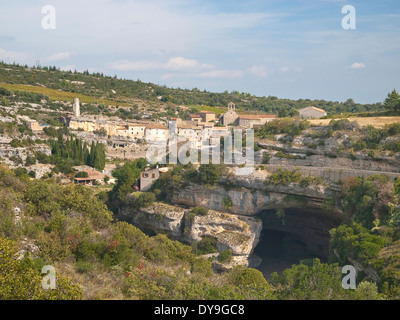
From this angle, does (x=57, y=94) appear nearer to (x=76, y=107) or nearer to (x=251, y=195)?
(x=76, y=107)

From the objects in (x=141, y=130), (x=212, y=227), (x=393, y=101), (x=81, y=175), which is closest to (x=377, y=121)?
(x=393, y=101)

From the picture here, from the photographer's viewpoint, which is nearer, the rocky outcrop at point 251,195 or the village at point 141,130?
the rocky outcrop at point 251,195

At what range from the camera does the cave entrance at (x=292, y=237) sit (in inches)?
1571

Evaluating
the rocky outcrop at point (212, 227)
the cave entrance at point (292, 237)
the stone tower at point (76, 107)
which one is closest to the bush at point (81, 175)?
the rocky outcrop at point (212, 227)

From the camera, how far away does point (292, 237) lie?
43844mm

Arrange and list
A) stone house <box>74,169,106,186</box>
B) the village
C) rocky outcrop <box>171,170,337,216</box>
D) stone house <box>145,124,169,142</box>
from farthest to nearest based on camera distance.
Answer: stone house <box>145,124,169,142</box>, the village, stone house <box>74,169,106,186</box>, rocky outcrop <box>171,170,337,216</box>

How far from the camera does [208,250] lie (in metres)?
37.6

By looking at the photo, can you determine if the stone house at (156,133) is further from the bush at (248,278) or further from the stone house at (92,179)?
the bush at (248,278)

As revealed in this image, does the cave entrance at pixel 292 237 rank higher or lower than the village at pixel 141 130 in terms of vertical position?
lower

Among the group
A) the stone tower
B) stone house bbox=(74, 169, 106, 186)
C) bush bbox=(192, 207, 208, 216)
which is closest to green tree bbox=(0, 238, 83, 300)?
bush bbox=(192, 207, 208, 216)

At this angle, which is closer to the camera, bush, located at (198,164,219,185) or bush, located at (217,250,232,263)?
bush, located at (217,250,232,263)

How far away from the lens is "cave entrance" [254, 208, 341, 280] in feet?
131

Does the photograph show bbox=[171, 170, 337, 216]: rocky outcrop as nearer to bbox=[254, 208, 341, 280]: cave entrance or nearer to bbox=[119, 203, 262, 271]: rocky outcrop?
bbox=[119, 203, 262, 271]: rocky outcrop
